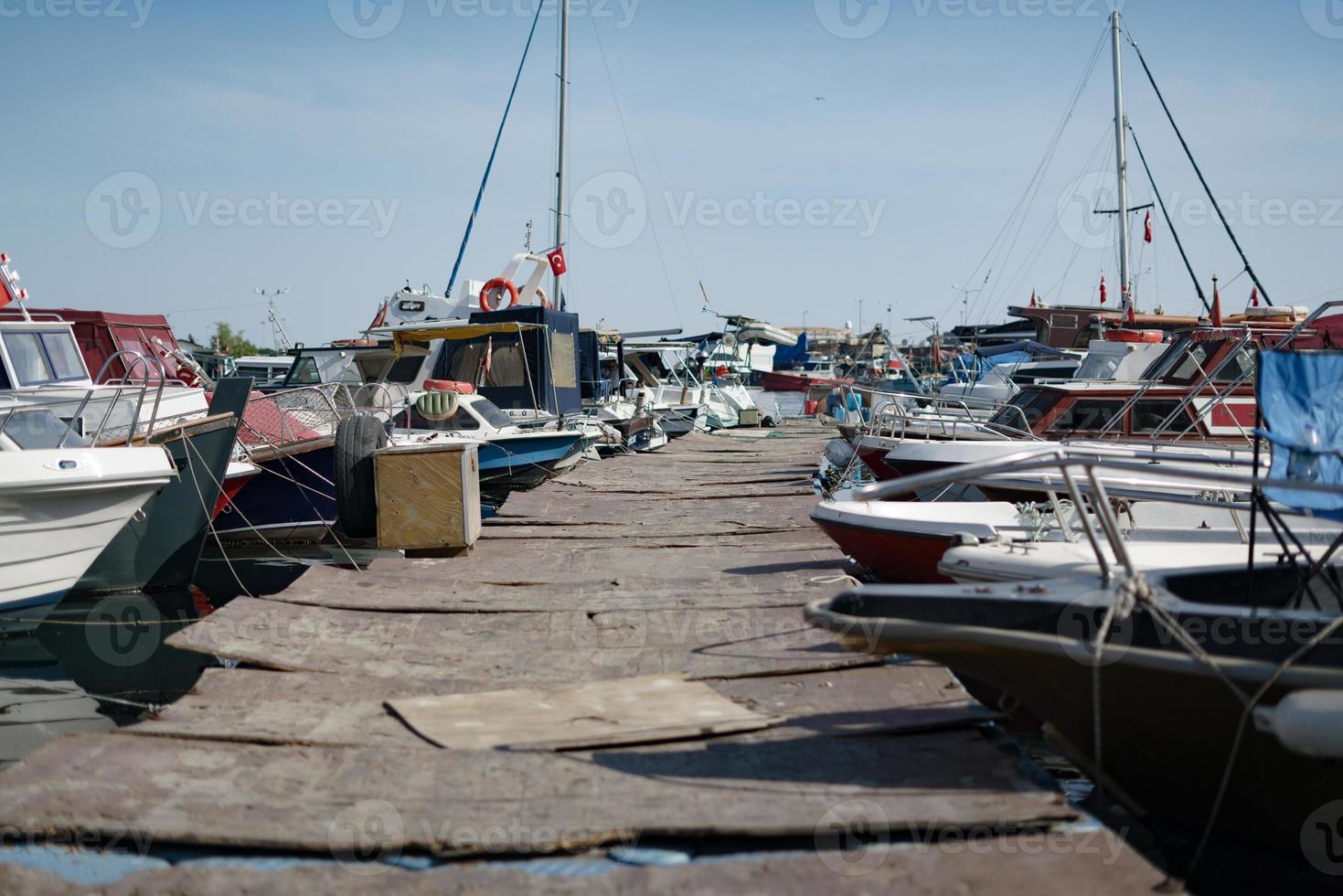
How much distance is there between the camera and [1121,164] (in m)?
24.7

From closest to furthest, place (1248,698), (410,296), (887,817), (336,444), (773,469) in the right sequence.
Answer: (887,817)
(1248,698)
(336,444)
(773,469)
(410,296)

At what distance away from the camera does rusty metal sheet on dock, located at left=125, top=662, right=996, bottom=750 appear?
456cm

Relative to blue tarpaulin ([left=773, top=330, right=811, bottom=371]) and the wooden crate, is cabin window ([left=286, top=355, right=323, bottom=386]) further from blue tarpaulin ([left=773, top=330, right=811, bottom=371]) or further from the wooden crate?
blue tarpaulin ([left=773, top=330, right=811, bottom=371])

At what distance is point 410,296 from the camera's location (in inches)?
832

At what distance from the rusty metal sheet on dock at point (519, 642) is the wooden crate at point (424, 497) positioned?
183 cm

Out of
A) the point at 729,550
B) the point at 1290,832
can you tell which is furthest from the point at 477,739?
the point at 729,550

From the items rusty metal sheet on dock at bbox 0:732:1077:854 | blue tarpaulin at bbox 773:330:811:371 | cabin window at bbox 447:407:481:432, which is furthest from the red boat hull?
blue tarpaulin at bbox 773:330:811:371

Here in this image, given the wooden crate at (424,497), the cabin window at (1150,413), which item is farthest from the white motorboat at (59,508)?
the cabin window at (1150,413)

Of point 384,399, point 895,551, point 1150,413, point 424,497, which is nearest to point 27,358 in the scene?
point 384,399

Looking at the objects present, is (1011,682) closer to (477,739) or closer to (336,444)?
(477,739)

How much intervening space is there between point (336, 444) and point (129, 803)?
6257 mm

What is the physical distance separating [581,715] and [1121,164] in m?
24.0

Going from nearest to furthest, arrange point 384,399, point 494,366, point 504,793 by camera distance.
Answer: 1. point 504,793
2. point 384,399
3. point 494,366

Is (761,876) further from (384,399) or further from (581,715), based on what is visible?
(384,399)
